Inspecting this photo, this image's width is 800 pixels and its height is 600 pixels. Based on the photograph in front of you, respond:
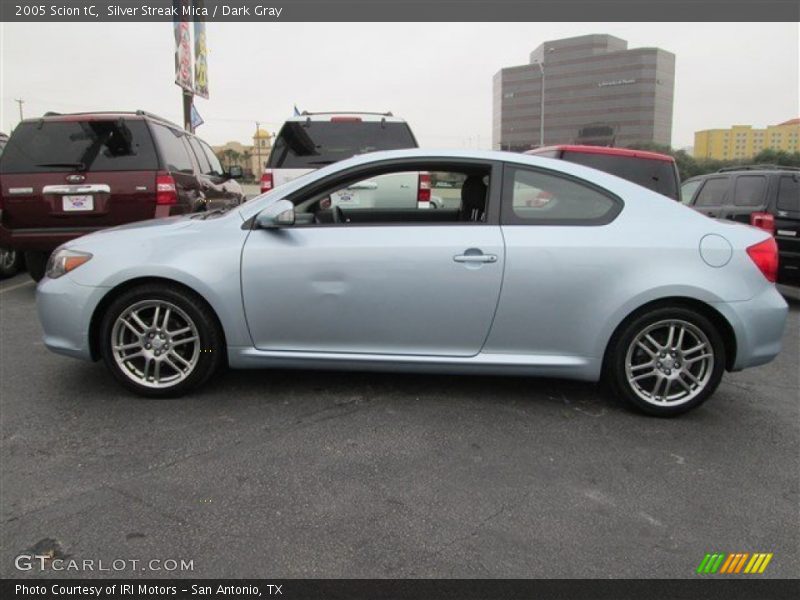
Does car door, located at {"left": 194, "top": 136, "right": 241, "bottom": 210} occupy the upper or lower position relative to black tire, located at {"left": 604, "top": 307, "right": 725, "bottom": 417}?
upper

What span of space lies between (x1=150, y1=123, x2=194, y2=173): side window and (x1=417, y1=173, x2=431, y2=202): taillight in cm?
286

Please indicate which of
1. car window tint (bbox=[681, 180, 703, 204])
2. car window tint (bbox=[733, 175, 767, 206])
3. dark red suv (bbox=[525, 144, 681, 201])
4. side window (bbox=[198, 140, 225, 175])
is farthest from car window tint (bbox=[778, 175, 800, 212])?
side window (bbox=[198, 140, 225, 175])

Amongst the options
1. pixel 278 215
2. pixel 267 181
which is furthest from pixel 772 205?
pixel 278 215

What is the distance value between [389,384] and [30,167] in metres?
4.66

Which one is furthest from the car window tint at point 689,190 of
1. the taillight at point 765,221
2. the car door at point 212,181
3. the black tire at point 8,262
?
the black tire at point 8,262

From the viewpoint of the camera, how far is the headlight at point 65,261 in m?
3.67

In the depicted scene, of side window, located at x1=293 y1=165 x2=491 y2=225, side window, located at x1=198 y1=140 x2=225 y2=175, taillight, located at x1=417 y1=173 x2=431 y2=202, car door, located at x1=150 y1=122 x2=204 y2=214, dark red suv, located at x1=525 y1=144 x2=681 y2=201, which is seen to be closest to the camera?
side window, located at x1=293 y1=165 x2=491 y2=225

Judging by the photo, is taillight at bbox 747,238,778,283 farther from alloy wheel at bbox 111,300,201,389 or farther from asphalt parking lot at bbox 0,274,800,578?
alloy wheel at bbox 111,300,201,389

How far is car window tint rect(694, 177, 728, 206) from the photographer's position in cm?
824

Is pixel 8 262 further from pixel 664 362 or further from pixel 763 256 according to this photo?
pixel 763 256

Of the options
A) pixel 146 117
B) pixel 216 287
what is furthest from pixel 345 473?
pixel 146 117

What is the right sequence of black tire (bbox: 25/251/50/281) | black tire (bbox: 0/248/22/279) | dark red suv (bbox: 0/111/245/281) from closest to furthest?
dark red suv (bbox: 0/111/245/281), black tire (bbox: 25/251/50/281), black tire (bbox: 0/248/22/279)

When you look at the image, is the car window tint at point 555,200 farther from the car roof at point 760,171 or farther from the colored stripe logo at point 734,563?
the car roof at point 760,171
